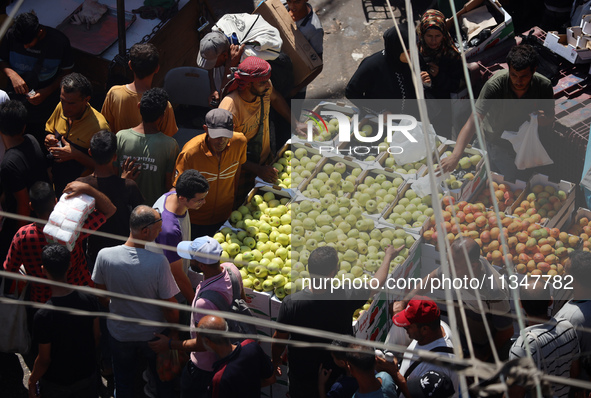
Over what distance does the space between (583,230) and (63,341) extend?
14.5 feet

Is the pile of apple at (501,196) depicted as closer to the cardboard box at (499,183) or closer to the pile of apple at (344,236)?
the cardboard box at (499,183)

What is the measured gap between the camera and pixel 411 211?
5652 millimetres

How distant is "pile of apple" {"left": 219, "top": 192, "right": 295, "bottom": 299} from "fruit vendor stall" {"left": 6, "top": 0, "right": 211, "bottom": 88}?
2844mm

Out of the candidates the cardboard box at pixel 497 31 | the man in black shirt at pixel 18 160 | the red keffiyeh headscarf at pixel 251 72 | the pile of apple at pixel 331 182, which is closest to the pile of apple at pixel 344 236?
the pile of apple at pixel 331 182

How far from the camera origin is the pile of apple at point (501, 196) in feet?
19.5

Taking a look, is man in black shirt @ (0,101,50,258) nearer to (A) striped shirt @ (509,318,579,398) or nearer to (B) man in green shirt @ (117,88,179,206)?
(B) man in green shirt @ (117,88,179,206)

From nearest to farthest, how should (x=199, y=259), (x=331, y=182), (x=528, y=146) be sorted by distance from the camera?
(x=199, y=259)
(x=331, y=182)
(x=528, y=146)

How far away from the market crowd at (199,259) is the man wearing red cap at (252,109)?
0.6 inches

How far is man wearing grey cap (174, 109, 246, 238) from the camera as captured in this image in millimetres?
5180

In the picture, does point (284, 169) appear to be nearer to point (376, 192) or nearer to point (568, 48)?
point (376, 192)

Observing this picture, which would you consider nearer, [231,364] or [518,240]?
[231,364]

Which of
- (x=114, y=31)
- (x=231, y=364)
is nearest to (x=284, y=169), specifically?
(x=231, y=364)

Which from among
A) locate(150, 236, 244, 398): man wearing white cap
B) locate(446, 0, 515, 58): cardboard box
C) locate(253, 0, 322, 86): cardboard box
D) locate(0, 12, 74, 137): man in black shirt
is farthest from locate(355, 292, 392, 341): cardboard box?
locate(0, 12, 74, 137): man in black shirt

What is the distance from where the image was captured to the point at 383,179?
5.98 m
